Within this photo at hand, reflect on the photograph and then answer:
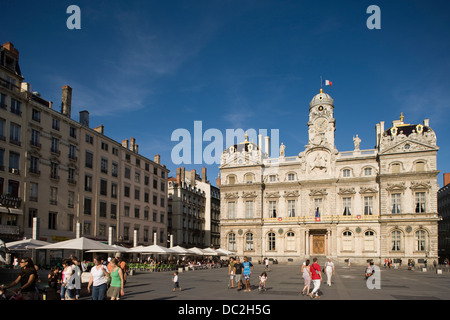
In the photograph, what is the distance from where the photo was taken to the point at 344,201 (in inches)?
2478

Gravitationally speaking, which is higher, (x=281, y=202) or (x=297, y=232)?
(x=281, y=202)

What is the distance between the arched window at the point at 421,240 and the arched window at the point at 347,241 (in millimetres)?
8812

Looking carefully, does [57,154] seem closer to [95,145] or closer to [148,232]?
[95,145]

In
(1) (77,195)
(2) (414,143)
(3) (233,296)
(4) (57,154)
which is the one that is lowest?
(3) (233,296)

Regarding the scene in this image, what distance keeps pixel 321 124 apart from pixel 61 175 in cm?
3925

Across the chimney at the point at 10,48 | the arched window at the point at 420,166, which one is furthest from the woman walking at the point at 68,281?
the arched window at the point at 420,166

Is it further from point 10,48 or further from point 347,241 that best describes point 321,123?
point 10,48

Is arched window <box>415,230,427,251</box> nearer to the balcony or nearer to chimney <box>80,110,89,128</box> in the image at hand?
chimney <box>80,110,89,128</box>

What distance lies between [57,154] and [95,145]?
286 inches

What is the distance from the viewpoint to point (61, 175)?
45875 mm

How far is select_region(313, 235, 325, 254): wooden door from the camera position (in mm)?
63094

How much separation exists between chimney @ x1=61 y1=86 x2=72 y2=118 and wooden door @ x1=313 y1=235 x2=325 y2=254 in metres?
39.5

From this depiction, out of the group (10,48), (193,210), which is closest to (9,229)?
(10,48)
